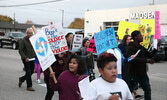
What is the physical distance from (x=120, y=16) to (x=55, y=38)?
30.0m

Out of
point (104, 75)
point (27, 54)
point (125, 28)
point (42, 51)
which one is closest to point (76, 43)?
point (125, 28)

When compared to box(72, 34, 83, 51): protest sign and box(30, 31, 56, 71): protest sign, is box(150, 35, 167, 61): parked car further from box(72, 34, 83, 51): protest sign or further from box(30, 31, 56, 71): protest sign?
box(30, 31, 56, 71): protest sign

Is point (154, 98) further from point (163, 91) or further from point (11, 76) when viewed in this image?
point (11, 76)

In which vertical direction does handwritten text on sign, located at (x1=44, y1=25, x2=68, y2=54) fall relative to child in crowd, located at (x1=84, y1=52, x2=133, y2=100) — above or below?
above

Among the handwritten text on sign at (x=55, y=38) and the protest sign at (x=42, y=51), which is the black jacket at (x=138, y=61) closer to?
the handwritten text on sign at (x=55, y=38)

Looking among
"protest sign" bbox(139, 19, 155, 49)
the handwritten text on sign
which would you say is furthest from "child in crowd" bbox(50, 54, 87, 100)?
"protest sign" bbox(139, 19, 155, 49)

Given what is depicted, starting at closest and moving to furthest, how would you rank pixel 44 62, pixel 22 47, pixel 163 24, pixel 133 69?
pixel 44 62 < pixel 133 69 < pixel 22 47 < pixel 163 24

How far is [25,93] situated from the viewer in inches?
269

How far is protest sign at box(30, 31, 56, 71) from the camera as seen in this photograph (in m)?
4.01

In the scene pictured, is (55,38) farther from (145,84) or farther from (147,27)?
(147,27)

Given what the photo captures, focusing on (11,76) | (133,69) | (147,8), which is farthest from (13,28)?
(133,69)

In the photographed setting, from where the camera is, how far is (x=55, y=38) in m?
5.02

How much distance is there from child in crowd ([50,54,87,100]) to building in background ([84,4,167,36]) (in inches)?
1061

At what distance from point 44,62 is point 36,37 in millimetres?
494
